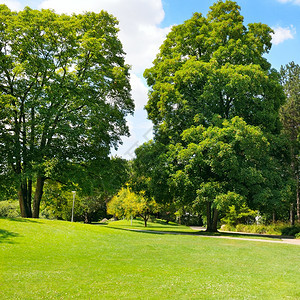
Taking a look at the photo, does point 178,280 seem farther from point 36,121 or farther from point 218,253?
point 36,121

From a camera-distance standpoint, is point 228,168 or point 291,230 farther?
point 291,230

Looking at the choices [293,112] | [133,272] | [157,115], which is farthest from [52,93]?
[293,112]

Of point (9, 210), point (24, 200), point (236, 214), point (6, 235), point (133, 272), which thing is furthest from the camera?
point (9, 210)

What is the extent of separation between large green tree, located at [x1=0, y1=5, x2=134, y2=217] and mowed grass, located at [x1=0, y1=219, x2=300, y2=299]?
8470 mm

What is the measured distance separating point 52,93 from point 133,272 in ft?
51.5

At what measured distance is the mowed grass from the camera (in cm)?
596

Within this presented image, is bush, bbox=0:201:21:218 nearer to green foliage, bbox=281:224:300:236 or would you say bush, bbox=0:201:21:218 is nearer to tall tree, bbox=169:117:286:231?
tall tree, bbox=169:117:286:231

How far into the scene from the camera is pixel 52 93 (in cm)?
2017

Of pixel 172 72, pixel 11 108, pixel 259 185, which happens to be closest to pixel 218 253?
pixel 259 185

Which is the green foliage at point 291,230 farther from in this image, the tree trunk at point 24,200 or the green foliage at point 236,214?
the tree trunk at point 24,200

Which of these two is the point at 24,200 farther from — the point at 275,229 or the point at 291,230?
the point at 275,229

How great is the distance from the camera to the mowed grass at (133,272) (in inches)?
235

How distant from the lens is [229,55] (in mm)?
24219

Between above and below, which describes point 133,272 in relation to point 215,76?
below
